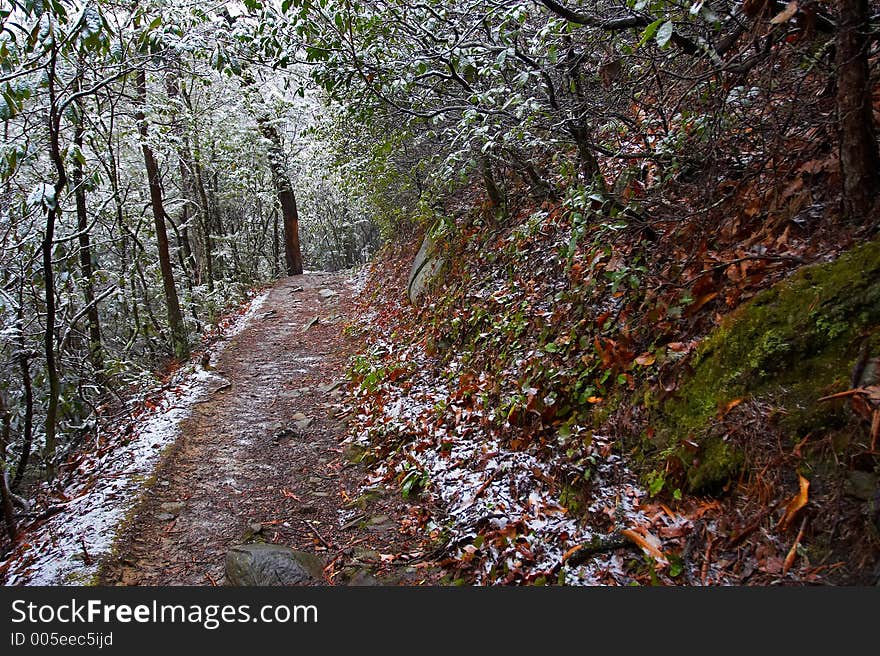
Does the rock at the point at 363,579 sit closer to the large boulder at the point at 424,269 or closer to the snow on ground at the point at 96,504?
the snow on ground at the point at 96,504

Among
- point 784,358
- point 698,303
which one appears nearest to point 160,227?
point 698,303

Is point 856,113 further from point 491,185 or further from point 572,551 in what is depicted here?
point 491,185

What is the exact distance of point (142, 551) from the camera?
181 inches

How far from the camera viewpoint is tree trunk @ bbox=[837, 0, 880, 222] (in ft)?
9.73

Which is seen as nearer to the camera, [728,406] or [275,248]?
[728,406]

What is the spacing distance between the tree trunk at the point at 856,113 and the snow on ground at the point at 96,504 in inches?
247

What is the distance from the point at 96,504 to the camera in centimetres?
527

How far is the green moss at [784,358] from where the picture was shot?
2881 millimetres

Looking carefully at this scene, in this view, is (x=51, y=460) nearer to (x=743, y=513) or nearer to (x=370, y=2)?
(x=370, y=2)

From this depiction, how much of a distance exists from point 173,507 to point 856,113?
6.48 m

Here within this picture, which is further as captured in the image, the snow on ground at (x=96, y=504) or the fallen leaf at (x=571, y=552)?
the snow on ground at (x=96, y=504)

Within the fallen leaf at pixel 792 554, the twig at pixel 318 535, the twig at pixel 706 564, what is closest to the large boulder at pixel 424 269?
the twig at pixel 318 535

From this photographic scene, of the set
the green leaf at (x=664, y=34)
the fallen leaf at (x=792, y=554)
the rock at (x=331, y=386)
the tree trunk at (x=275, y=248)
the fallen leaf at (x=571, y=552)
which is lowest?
the fallen leaf at (x=571, y=552)

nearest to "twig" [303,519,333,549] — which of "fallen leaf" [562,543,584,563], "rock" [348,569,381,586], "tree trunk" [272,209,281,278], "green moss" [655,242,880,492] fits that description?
"rock" [348,569,381,586]
